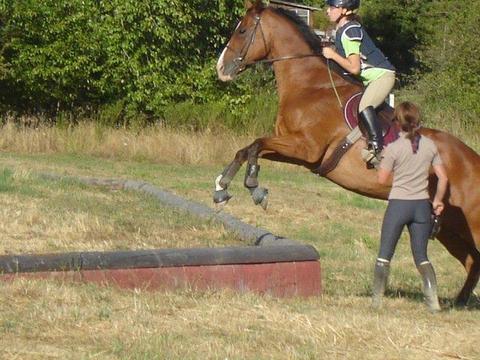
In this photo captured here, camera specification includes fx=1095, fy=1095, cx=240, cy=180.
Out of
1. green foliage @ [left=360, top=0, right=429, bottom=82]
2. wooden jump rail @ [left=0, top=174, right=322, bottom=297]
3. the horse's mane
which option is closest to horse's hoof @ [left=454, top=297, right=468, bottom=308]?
wooden jump rail @ [left=0, top=174, right=322, bottom=297]

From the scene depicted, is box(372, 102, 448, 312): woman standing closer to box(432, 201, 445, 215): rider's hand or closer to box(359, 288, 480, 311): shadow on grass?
box(432, 201, 445, 215): rider's hand

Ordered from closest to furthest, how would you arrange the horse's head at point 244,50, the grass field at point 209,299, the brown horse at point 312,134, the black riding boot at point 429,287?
the grass field at point 209,299
the black riding boot at point 429,287
the brown horse at point 312,134
the horse's head at point 244,50

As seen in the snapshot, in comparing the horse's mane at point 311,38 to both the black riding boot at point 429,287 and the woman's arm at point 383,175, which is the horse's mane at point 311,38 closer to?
the woman's arm at point 383,175

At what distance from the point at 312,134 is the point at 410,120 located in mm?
1311

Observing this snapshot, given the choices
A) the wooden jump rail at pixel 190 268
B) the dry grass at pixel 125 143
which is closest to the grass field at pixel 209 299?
the wooden jump rail at pixel 190 268

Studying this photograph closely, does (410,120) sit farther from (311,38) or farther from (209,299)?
(209,299)

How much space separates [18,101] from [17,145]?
17.5 feet

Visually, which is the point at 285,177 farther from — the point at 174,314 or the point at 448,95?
the point at 174,314

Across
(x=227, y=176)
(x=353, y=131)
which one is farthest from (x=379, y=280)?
(x=227, y=176)

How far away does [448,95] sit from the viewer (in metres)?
34.5

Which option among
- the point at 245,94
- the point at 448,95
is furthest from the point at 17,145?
the point at 448,95

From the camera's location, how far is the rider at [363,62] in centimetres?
1034

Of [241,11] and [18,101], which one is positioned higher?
[241,11]

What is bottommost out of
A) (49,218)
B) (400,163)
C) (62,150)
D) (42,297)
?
(62,150)
